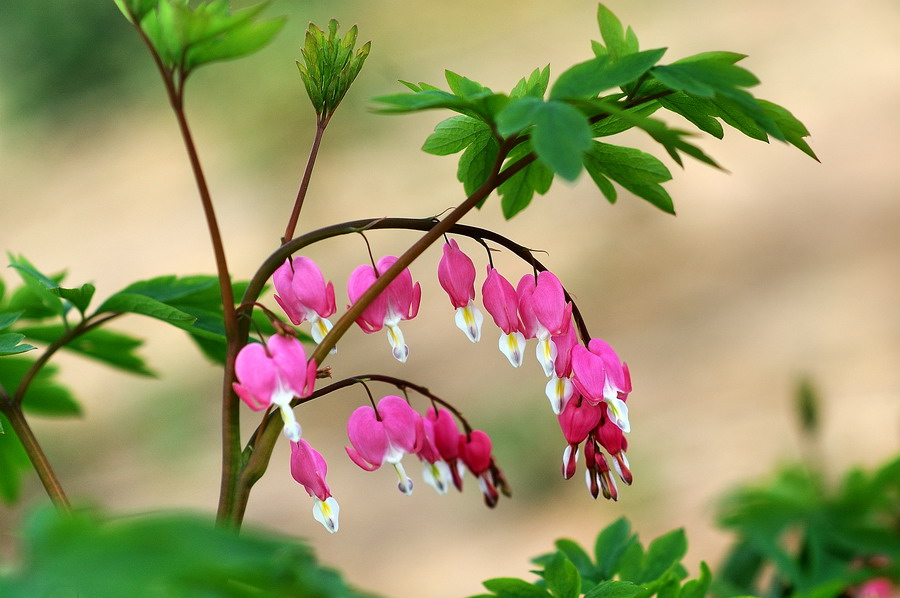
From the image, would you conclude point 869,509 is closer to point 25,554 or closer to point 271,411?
point 271,411

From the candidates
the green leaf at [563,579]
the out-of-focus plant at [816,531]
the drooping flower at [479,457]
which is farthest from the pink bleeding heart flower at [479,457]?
the out-of-focus plant at [816,531]

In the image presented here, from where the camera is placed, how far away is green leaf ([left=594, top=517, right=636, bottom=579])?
956 millimetres

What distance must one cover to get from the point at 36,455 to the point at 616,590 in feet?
1.70

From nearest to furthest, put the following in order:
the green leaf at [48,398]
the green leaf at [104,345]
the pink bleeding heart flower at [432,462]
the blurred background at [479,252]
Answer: the pink bleeding heart flower at [432,462], the green leaf at [104,345], the green leaf at [48,398], the blurred background at [479,252]

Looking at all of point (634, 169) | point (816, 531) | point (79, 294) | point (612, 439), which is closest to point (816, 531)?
point (816, 531)

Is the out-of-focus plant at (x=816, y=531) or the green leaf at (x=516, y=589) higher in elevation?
the out-of-focus plant at (x=816, y=531)

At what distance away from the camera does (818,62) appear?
223 inches

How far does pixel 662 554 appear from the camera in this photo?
3.09ft

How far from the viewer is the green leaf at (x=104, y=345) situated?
41.5 inches

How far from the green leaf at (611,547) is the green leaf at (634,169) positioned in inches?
15.4

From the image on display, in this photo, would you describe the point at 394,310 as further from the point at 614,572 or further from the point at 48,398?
the point at 48,398

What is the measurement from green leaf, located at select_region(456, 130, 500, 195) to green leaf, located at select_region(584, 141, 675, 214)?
0.30ft

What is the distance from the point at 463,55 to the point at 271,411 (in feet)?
20.2

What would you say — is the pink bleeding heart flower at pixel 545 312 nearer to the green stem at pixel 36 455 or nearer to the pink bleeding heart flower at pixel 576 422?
the pink bleeding heart flower at pixel 576 422
